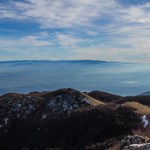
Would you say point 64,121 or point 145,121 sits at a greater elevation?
point 145,121

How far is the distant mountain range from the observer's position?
28344 millimetres

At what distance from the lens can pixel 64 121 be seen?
1457 inches

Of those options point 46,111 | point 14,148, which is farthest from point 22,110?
point 14,148

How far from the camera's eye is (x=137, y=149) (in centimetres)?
1209

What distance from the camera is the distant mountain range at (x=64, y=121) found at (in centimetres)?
2834

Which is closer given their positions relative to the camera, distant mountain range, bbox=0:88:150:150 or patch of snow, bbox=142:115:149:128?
patch of snow, bbox=142:115:149:128

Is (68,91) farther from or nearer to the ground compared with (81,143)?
farther from the ground

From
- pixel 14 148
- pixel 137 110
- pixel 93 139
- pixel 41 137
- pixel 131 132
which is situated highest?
pixel 137 110

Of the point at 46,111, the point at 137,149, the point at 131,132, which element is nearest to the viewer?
the point at 137,149

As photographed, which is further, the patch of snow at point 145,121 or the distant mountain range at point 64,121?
the distant mountain range at point 64,121

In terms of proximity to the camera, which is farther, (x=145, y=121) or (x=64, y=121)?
(x=64, y=121)

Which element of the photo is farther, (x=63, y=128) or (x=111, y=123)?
(x=63, y=128)

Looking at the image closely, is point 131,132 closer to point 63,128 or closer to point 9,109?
point 63,128

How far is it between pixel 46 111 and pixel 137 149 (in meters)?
34.0
